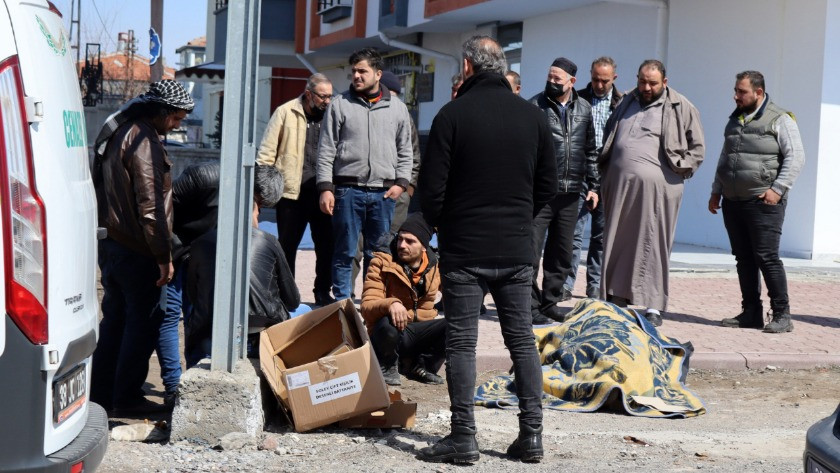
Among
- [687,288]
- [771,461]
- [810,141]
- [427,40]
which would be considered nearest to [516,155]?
[771,461]

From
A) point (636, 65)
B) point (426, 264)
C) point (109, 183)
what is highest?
point (636, 65)

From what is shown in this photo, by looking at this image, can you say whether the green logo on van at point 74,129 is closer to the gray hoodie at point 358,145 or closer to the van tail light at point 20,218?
the van tail light at point 20,218

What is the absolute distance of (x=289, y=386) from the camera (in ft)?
18.1

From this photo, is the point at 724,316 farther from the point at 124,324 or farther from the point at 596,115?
the point at 124,324

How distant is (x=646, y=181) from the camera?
883 cm

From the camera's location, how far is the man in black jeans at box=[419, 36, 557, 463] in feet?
16.8

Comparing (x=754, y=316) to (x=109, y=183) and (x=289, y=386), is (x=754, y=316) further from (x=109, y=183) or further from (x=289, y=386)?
(x=109, y=183)

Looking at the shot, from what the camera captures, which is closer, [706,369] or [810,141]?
[706,369]

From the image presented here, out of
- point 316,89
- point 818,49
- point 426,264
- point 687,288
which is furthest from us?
point 818,49

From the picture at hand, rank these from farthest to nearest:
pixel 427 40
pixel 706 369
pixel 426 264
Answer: pixel 427 40 → pixel 706 369 → pixel 426 264

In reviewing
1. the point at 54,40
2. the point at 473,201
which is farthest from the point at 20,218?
the point at 473,201

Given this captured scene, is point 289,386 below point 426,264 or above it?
below

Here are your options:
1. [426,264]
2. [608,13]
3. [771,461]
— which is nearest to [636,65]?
[608,13]

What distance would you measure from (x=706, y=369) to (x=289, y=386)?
3.53m
